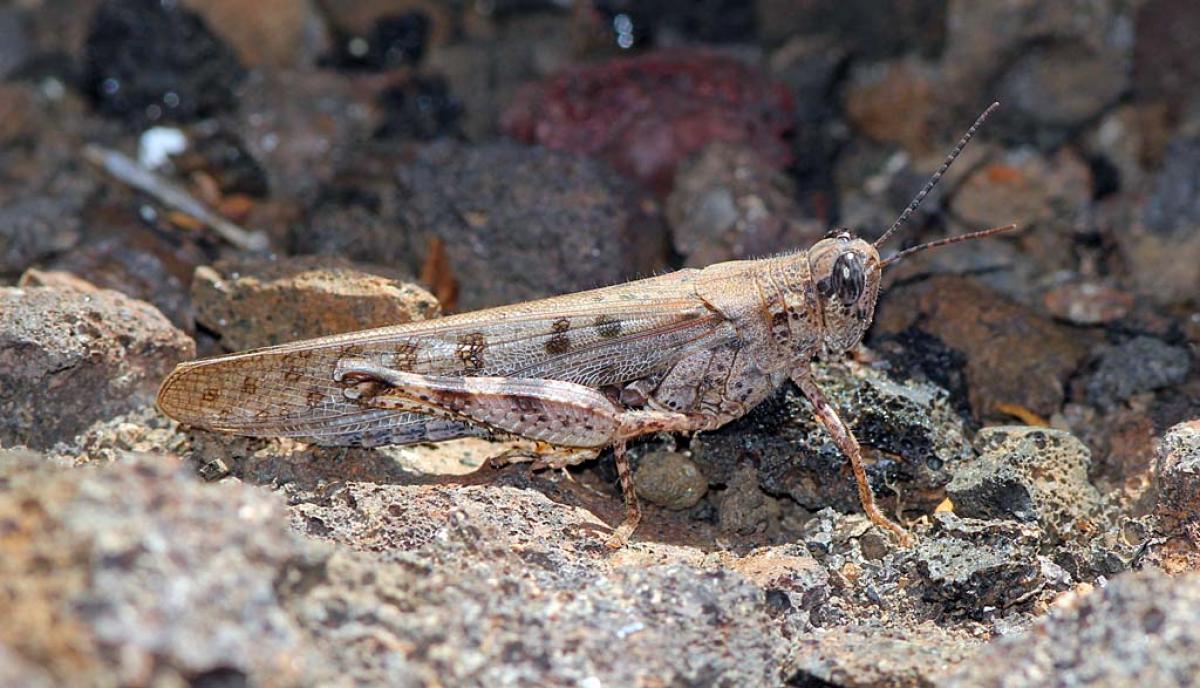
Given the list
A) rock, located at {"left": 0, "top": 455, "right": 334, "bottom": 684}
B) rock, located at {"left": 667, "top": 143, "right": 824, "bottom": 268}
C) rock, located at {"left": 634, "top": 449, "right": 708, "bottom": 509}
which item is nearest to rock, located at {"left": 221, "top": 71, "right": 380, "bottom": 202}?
rock, located at {"left": 667, "top": 143, "right": 824, "bottom": 268}

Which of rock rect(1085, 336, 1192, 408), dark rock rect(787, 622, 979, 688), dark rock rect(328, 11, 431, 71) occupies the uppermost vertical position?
dark rock rect(328, 11, 431, 71)

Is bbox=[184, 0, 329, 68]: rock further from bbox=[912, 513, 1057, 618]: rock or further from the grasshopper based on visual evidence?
bbox=[912, 513, 1057, 618]: rock

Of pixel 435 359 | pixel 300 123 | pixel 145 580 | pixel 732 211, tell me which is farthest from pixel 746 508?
pixel 300 123

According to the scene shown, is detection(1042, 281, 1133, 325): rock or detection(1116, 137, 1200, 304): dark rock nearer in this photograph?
detection(1042, 281, 1133, 325): rock

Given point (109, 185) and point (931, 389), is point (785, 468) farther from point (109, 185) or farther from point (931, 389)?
point (109, 185)

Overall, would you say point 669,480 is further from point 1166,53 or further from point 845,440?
point 1166,53

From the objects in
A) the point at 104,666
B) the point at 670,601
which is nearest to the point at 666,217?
the point at 670,601

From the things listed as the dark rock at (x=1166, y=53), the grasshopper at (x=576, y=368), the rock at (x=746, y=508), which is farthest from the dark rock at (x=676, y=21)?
the rock at (x=746, y=508)
